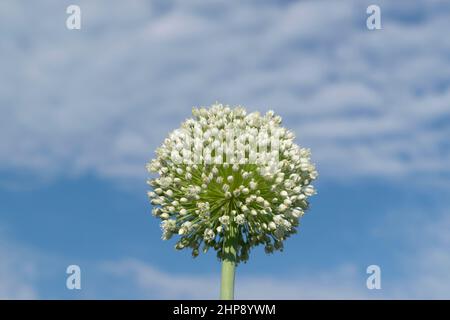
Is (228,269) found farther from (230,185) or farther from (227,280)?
(230,185)

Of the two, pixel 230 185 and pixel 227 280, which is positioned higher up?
pixel 230 185

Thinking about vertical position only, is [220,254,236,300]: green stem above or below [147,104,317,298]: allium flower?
below

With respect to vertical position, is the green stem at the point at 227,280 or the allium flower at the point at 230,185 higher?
the allium flower at the point at 230,185

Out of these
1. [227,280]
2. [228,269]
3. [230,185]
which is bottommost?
[227,280]

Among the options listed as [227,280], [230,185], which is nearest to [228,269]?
[227,280]

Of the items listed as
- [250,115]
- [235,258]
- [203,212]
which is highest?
[250,115]
